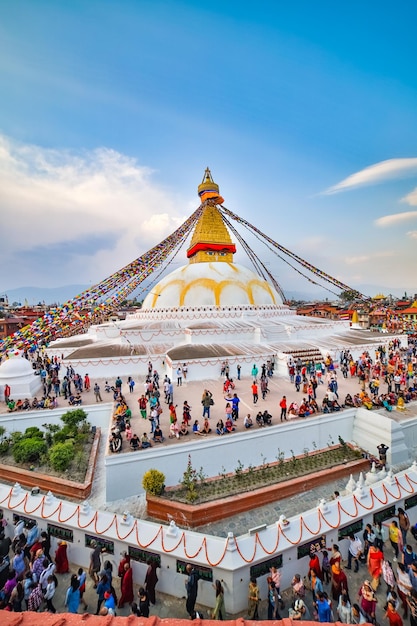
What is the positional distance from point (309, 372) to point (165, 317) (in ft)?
25.7

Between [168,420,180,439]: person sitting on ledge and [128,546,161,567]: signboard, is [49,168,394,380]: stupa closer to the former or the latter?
[168,420,180,439]: person sitting on ledge

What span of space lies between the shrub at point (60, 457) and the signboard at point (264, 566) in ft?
12.0

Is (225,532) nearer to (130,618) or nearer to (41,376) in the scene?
(130,618)

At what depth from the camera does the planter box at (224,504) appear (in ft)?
14.8

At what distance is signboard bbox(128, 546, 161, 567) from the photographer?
376 cm

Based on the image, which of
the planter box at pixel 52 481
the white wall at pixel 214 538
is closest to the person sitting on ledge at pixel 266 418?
the white wall at pixel 214 538

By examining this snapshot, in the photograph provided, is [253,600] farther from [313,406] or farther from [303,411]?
[313,406]

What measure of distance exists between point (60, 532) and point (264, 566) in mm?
2892

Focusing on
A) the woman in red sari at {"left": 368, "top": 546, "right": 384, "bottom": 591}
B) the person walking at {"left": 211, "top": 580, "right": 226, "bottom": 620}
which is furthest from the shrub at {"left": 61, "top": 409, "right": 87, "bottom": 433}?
the woman in red sari at {"left": 368, "top": 546, "right": 384, "bottom": 591}

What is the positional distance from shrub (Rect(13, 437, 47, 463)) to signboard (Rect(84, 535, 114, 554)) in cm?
232

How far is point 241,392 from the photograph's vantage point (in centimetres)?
870

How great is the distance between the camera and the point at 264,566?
363 centimetres

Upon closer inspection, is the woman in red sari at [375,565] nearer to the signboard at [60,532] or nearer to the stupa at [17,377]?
the signboard at [60,532]

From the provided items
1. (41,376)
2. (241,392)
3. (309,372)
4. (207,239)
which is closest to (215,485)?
(241,392)
